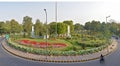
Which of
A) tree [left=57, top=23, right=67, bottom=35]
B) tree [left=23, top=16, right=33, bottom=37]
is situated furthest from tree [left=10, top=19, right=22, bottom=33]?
tree [left=57, top=23, right=67, bottom=35]

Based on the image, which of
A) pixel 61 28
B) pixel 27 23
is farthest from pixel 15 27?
pixel 61 28

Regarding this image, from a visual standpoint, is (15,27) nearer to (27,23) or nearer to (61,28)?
(27,23)

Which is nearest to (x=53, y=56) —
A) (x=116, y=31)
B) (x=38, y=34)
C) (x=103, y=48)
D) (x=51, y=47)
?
(x=51, y=47)

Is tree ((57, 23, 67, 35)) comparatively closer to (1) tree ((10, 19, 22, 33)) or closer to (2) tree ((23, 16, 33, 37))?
(2) tree ((23, 16, 33, 37))

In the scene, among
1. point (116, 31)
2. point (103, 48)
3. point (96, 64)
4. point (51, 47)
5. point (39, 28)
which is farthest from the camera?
point (116, 31)

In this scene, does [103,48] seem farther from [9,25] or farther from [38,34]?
[9,25]

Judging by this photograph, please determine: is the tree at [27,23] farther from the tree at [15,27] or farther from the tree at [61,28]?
the tree at [61,28]

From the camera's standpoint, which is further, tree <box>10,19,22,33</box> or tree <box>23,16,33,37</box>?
tree <box>10,19,22,33</box>

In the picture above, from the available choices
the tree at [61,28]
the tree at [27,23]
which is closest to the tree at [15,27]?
the tree at [27,23]

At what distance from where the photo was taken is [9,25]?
52.7 meters

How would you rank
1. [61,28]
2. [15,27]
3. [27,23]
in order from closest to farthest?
[61,28] < [27,23] < [15,27]

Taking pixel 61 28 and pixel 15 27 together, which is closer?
pixel 61 28

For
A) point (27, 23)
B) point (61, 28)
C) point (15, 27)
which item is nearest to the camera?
point (61, 28)

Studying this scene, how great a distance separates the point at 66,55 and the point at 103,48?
305 inches
